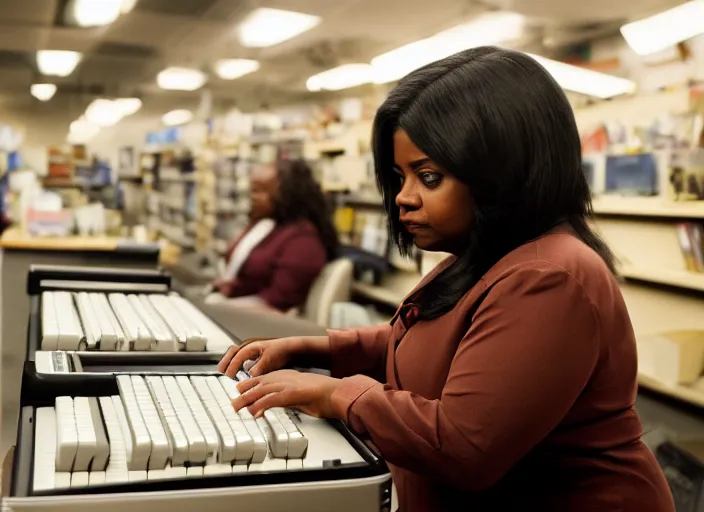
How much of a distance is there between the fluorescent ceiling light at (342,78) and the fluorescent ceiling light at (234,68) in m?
0.69

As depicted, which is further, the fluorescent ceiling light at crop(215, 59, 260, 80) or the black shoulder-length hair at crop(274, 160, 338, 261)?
the fluorescent ceiling light at crop(215, 59, 260, 80)

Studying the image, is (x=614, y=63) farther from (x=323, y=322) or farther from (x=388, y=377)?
(x=388, y=377)

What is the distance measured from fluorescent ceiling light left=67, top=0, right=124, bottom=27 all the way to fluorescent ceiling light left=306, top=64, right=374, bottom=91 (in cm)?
209

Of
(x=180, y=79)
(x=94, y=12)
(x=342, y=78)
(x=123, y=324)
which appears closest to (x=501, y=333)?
(x=123, y=324)

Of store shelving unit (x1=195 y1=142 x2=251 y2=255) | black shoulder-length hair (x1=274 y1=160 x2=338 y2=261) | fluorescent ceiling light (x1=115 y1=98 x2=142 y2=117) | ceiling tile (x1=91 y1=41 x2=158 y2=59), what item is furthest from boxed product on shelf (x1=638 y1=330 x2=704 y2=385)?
fluorescent ceiling light (x1=115 y1=98 x2=142 y2=117)

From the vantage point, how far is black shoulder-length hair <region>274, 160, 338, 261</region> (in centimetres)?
445

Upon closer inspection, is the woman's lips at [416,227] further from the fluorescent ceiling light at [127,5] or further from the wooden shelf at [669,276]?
the fluorescent ceiling light at [127,5]

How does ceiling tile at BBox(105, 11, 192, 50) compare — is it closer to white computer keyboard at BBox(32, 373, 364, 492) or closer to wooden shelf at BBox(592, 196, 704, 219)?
wooden shelf at BBox(592, 196, 704, 219)

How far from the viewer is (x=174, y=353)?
4.22ft

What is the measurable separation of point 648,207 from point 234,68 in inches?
219

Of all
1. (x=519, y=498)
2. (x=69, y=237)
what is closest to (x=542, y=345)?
(x=519, y=498)

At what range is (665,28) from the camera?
3637 mm

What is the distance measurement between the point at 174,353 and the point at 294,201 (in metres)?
3.23

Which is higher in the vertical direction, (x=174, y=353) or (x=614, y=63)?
(x=614, y=63)
